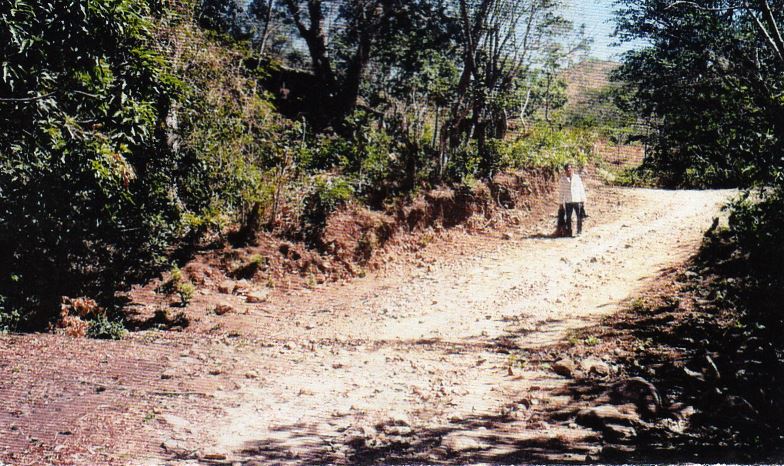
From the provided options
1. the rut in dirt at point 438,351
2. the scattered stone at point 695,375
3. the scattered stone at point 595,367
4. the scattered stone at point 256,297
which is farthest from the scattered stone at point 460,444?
the scattered stone at point 256,297

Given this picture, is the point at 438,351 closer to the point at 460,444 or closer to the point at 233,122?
the point at 460,444

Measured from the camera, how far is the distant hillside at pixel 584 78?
8.05m

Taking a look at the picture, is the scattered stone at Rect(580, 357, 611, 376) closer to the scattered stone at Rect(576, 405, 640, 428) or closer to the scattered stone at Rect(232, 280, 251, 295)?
the scattered stone at Rect(576, 405, 640, 428)

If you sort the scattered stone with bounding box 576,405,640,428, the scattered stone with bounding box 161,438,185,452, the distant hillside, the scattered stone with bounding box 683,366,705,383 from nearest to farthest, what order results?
the scattered stone with bounding box 161,438,185,452 < the scattered stone with bounding box 576,405,640,428 < the scattered stone with bounding box 683,366,705,383 < the distant hillside

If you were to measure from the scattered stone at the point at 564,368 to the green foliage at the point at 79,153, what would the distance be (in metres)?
4.08

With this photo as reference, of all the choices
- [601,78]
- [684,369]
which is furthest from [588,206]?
[684,369]

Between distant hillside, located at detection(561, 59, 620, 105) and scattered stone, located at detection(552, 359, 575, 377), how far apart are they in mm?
4583

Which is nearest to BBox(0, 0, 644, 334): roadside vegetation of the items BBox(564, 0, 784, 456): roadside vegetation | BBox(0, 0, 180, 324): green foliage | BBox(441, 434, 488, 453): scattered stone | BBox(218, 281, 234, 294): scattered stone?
BBox(0, 0, 180, 324): green foliage

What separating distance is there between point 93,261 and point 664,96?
255 inches

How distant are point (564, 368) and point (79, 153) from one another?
432 cm

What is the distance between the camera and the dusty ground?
10.6ft

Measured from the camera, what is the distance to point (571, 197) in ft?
28.3

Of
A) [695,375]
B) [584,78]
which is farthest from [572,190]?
[695,375]

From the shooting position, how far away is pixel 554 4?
31.6ft
